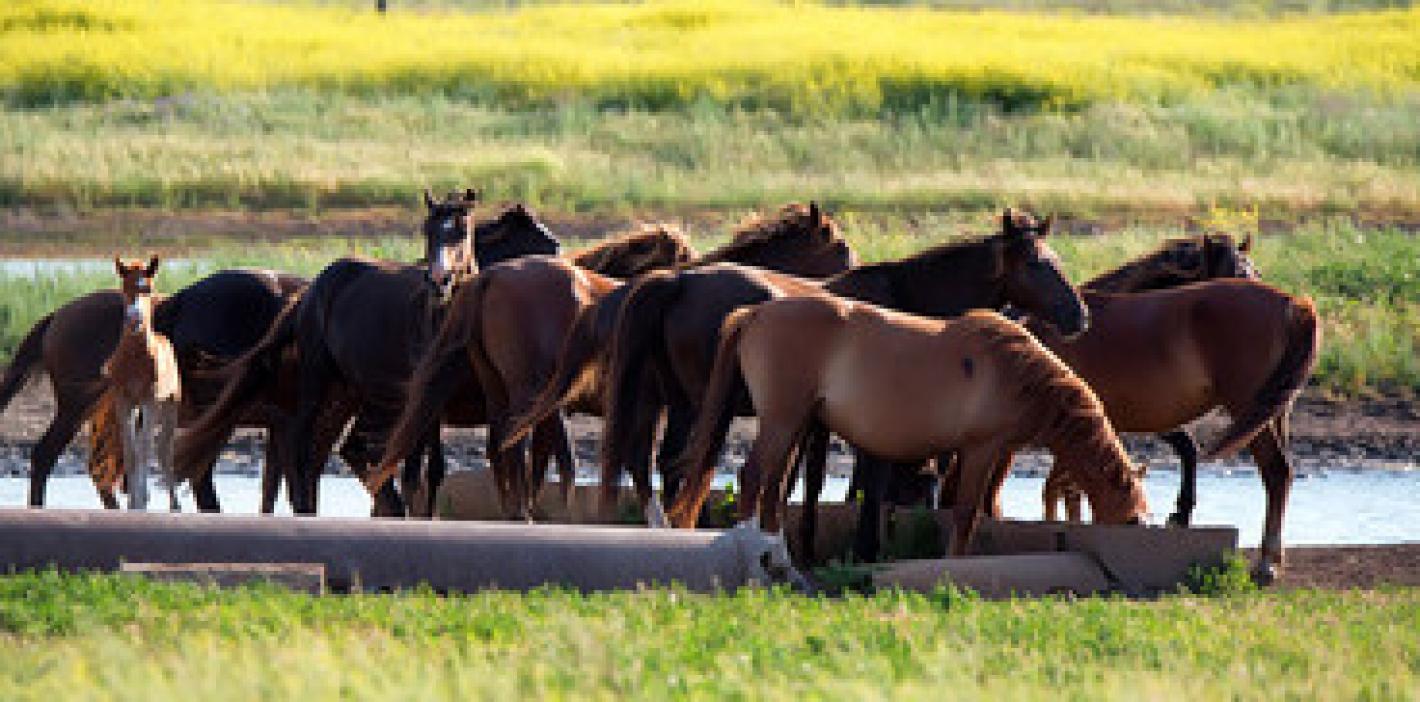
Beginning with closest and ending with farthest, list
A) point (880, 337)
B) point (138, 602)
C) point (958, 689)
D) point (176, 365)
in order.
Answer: point (958, 689)
point (138, 602)
point (880, 337)
point (176, 365)

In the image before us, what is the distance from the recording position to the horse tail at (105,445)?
47.4ft

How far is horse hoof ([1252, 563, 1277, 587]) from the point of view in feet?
39.1

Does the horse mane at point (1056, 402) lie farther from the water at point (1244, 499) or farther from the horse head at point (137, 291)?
the horse head at point (137, 291)

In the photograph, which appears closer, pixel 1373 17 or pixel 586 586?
pixel 586 586

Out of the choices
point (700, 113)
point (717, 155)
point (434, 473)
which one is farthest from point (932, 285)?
point (700, 113)

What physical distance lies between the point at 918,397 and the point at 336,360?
4065 mm

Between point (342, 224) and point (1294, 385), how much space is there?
1734cm

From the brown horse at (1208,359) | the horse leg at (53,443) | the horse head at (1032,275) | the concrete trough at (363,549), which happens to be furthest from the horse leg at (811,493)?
the horse leg at (53,443)

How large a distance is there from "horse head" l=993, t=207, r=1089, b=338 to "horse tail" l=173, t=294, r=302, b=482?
385 cm

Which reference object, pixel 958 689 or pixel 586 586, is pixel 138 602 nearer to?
pixel 586 586

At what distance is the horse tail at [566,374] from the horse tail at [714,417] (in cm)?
106

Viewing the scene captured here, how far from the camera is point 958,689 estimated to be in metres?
7.86

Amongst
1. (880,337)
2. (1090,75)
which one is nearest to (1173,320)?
(880,337)

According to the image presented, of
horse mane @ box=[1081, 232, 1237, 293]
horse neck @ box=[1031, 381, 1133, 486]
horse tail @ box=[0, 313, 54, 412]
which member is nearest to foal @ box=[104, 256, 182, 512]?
horse tail @ box=[0, 313, 54, 412]
